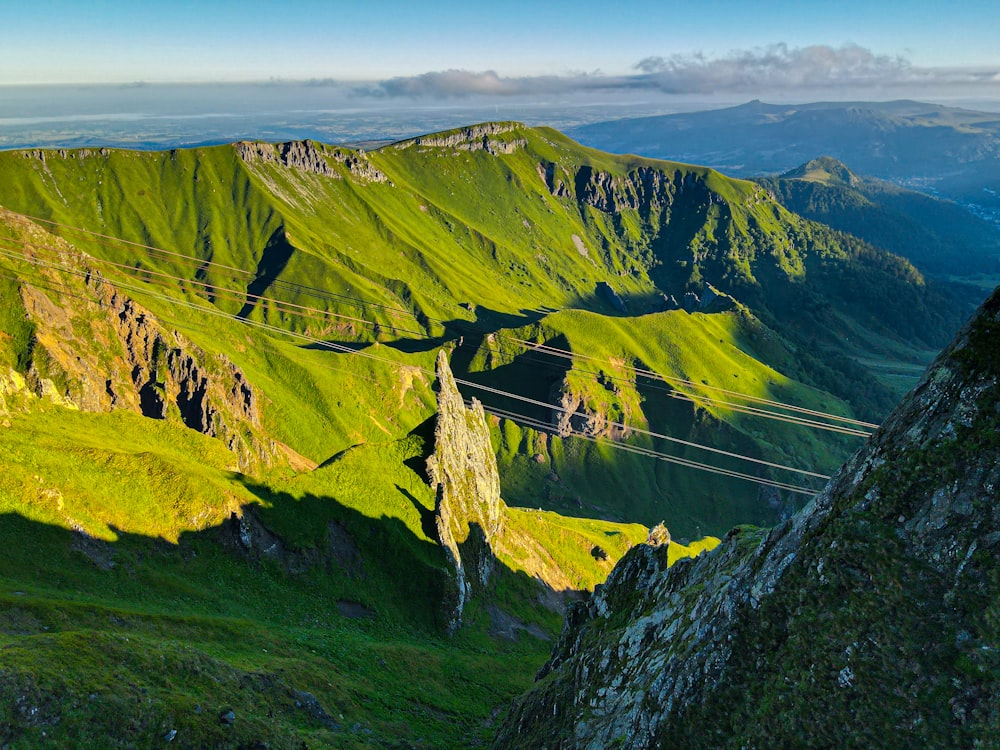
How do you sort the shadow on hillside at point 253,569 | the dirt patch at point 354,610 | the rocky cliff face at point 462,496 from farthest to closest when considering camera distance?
the rocky cliff face at point 462,496 < the dirt patch at point 354,610 < the shadow on hillside at point 253,569

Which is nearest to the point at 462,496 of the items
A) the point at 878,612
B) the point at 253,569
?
the point at 253,569

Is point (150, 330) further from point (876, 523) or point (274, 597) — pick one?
point (876, 523)

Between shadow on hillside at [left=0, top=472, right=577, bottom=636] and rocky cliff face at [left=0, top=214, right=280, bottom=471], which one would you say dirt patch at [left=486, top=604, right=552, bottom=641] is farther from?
rocky cliff face at [left=0, top=214, right=280, bottom=471]

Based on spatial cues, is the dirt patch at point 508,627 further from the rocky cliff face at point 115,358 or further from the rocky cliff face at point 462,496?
the rocky cliff face at point 115,358

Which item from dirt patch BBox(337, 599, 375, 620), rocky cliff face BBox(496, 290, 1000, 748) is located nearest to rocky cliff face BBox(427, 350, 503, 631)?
dirt patch BBox(337, 599, 375, 620)

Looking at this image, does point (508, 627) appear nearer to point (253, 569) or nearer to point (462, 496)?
point (462, 496)

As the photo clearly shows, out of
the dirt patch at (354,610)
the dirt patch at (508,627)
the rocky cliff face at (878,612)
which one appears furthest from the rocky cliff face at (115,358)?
the rocky cliff face at (878,612)
